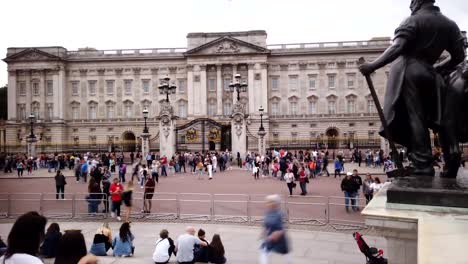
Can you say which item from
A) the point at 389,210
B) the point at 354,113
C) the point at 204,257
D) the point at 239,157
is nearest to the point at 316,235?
the point at 204,257

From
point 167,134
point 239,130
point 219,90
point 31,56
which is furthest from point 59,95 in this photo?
point 239,130

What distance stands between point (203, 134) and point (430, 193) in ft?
111

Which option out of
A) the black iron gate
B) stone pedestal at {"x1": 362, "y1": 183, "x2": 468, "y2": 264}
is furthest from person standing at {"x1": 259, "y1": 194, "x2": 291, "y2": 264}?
the black iron gate

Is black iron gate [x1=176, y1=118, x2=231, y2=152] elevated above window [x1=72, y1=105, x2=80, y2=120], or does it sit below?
below

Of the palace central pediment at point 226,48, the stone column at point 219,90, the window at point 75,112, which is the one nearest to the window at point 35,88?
the window at point 75,112

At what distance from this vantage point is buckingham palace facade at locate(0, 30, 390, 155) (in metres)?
66.8

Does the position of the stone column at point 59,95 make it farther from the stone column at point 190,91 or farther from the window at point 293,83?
the window at point 293,83

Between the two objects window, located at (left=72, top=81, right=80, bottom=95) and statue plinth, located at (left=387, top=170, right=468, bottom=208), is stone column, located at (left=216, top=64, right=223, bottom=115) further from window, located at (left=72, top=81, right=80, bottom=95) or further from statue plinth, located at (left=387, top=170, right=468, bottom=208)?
statue plinth, located at (left=387, top=170, right=468, bottom=208)

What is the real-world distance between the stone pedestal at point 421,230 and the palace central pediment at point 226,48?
6276 cm

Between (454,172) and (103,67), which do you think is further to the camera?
(103,67)

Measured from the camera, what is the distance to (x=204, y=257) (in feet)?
29.9

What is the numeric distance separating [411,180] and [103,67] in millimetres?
70420

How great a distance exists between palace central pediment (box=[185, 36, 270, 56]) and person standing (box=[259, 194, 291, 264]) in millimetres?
61121

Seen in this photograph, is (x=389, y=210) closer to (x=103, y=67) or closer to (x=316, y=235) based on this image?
(x=316, y=235)
